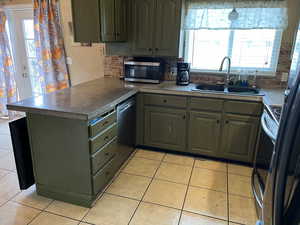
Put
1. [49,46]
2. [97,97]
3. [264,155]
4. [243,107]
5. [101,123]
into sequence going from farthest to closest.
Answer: [49,46] < [243,107] < [97,97] < [101,123] < [264,155]

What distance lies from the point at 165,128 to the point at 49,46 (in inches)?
94.5

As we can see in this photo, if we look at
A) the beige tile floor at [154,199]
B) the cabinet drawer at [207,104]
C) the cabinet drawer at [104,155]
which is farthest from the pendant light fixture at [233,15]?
the cabinet drawer at [104,155]

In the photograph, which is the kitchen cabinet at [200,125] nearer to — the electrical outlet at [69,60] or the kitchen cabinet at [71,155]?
the kitchen cabinet at [71,155]

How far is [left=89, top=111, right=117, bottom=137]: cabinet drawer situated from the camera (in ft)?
6.45

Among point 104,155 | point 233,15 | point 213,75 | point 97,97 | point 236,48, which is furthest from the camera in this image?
point 213,75

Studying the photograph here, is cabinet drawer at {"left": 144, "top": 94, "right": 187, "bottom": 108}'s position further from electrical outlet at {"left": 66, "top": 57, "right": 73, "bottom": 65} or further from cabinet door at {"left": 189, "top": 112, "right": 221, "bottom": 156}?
electrical outlet at {"left": 66, "top": 57, "right": 73, "bottom": 65}

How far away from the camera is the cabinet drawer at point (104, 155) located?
81.3 inches

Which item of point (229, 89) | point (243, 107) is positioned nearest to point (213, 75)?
point (229, 89)

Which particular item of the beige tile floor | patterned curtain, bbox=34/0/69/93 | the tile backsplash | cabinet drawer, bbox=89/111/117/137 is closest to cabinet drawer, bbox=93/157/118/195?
the beige tile floor

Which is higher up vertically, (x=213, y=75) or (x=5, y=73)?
(x=213, y=75)

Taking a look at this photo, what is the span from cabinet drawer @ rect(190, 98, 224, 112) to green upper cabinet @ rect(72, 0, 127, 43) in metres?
1.34

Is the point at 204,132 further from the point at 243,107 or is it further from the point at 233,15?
the point at 233,15

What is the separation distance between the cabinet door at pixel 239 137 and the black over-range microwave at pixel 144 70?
1.10 m

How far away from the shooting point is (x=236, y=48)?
10.2 feet
